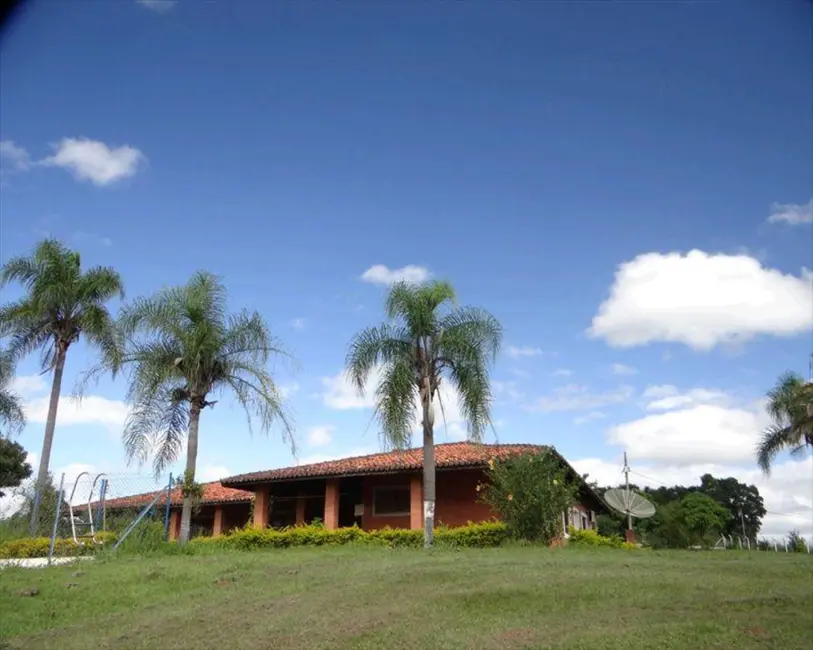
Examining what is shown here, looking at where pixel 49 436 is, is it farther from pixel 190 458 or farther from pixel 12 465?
pixel 12 465

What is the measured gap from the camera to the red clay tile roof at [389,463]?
23.6 m

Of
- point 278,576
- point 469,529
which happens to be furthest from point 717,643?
point 469,529

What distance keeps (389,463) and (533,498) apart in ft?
22.4

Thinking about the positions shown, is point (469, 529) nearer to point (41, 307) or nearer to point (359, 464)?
point (359, 464)

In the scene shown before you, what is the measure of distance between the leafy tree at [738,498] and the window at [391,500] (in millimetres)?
52650

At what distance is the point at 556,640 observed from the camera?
8703 mm

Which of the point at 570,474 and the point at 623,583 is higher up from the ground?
the point at 570,474

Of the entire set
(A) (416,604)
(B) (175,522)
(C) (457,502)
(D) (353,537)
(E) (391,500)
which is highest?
(E) (391,500)

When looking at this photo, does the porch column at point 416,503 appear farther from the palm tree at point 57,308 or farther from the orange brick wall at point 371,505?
the palm tree at point 57,308

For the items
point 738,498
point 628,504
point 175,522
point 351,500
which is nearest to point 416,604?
point 351,500

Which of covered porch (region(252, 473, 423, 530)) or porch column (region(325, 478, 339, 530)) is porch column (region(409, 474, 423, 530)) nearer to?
covered porch (region(252, 473, 423, 530))

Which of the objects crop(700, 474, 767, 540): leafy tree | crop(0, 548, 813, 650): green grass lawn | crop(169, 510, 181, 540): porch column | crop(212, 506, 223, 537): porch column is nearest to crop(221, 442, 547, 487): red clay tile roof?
crop(212, 506, 223, 537): porch column

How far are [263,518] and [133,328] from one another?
9504 mm

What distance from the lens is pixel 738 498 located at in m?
71.6
